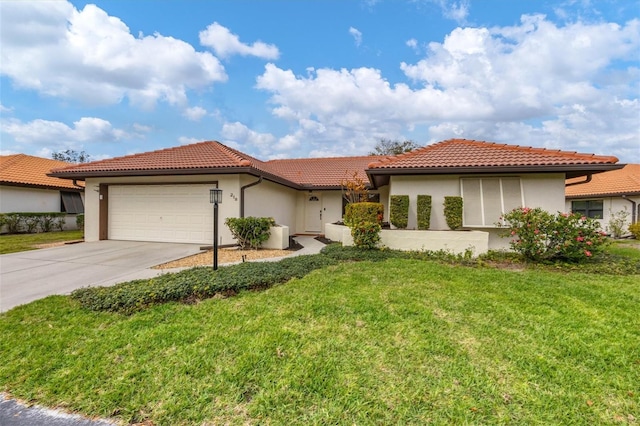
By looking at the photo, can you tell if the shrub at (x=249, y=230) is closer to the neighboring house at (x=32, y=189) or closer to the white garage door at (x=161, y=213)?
the white garage door at (x=161, y=213)

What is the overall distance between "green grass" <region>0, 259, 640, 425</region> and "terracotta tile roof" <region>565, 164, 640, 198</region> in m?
16.9

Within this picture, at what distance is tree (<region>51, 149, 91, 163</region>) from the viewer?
46.1 m

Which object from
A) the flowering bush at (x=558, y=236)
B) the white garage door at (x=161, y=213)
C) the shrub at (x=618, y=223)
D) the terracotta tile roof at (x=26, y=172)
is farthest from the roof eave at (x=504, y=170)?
the terracotta tile roof at (x=26, y=172)

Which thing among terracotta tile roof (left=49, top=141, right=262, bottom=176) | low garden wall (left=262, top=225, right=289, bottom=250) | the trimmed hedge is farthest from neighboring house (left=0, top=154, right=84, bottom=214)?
low garden wall (left=262, top=225, right=289, bottom=250)

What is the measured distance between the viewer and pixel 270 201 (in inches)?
506

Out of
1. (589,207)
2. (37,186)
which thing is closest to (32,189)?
(37,186)

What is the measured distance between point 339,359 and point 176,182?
1053 cm

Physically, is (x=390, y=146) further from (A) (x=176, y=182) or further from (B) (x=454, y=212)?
(A) (x=176, y=182)

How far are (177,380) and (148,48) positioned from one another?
12672 mm

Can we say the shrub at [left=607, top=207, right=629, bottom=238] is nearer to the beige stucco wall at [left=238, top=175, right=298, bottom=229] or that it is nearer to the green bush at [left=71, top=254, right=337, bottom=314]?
the beige stucco wall at [left=238, top=175, right=298, bottom=229]

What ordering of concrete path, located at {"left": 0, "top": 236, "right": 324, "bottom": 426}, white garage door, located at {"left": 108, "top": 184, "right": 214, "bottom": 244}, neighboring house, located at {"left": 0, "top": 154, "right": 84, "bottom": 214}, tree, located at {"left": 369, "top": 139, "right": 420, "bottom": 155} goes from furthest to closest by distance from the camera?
tree, located at {"left": 369, "top": 139, "right": 420, "bottom": 155}
neighboring house, located at {"left": 0, "top": 154, "right": 84, "bottom": 214}
white garage door, located at {"left": 108, "top": 184, "right": 214, "bottom": 244}
concrete path, located at {"left": 0, "top": 236, "right": 324, "bottom": 426}

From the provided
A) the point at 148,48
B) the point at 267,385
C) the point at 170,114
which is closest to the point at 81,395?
the point at 267,385

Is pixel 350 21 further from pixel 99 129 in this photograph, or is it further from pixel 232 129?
pixel 99 129

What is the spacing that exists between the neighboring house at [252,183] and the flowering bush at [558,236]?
58.9 inches
